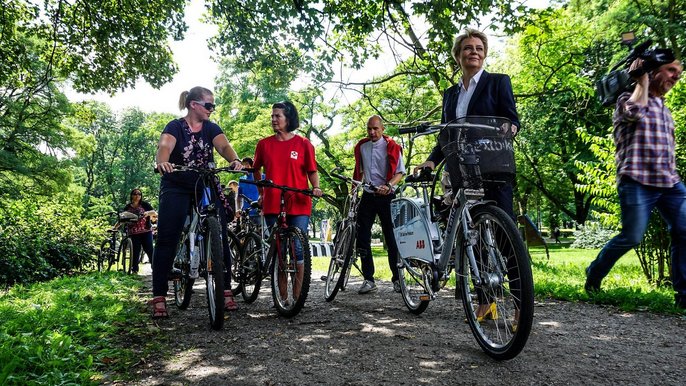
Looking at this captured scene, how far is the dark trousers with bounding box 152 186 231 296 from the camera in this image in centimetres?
453

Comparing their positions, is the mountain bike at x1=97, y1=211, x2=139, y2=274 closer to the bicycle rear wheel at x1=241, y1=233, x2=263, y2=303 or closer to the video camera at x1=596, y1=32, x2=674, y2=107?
the bicycle rear wheel at x1=241, y1=233, x2=263, y2=303

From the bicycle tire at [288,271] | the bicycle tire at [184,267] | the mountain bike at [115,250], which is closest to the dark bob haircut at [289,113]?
the bicycle tire at [288,271]

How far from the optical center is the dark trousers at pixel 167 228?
4531 mm

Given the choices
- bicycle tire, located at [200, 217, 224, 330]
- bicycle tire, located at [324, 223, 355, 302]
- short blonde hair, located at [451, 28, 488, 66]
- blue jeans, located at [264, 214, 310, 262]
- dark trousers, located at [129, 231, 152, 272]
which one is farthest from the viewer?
dark trousers, located at [129, 231, 152, 272]

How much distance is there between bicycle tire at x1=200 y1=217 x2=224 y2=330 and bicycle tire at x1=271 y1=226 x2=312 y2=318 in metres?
0.68

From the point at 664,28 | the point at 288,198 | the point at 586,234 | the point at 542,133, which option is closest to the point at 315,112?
the point at 542,133

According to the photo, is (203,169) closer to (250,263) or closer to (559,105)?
(250,263)

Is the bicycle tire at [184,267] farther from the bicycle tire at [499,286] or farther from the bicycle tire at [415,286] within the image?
the bicycle tire at [499,286]

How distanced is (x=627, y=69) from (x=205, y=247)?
3912 millimetres

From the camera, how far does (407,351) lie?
10.3 ft

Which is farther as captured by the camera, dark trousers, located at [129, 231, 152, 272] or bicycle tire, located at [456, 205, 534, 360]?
dark trousers, located at [129, 231, 152, 272]

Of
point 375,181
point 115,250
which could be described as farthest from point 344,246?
point 115,250

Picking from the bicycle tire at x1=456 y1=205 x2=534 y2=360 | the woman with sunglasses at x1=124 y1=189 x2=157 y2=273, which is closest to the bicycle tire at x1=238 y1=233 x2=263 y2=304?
the bicycle tire at x1=456 y1=205 x2=534 y2=360

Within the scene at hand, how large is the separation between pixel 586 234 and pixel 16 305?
22.7m
